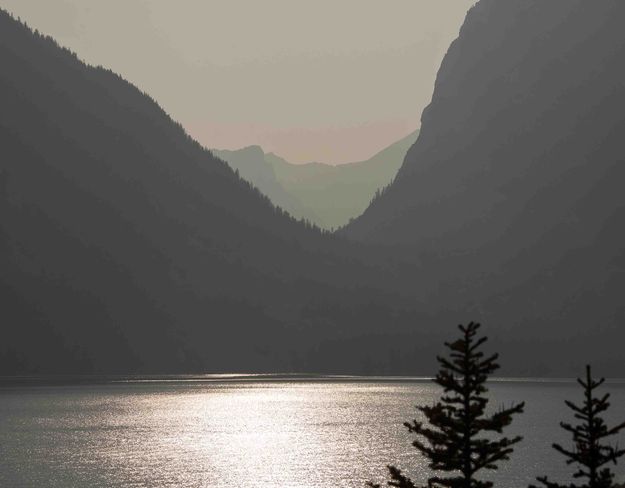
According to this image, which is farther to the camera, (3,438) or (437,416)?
(3,438)

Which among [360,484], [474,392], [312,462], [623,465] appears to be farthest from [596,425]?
[312,462]

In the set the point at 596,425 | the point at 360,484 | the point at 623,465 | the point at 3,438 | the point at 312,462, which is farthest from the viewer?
the point at 3,438

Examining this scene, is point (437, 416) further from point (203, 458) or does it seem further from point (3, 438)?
point (3, 438)

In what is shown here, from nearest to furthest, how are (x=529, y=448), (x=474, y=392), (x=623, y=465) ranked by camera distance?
1. (x=474, y=392)
2. (x=623, y=465)
3. (x=529, y=448)

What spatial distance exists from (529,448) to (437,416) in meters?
162

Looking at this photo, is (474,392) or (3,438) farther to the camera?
(3,438)

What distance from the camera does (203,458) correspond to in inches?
6609

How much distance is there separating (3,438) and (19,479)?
72874mm

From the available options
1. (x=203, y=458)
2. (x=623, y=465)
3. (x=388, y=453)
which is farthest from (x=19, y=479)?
(x=623, y=465)

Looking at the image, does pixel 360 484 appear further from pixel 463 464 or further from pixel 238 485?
pixel 463 464

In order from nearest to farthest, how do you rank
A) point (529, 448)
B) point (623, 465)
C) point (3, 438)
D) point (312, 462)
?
1. point (623, 465)
2. point (312, 462)
3. point (529, 448)
4. point (3, 438)

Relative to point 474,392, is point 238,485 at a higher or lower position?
lower

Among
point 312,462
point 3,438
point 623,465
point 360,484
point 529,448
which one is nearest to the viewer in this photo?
point 360,484

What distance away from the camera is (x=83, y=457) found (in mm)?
161375
